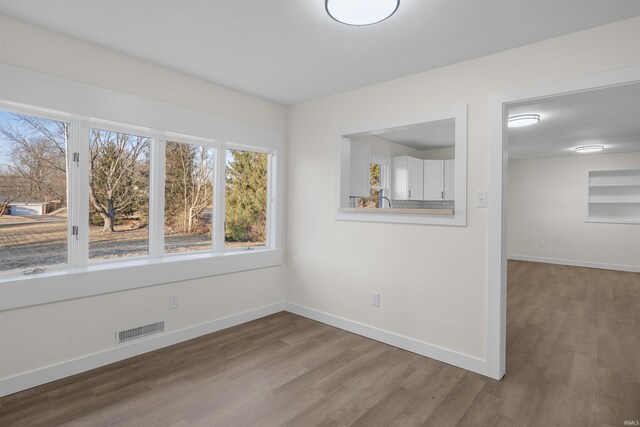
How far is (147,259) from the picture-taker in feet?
9.99

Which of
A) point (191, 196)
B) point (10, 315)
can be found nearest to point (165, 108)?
point (191, 196)

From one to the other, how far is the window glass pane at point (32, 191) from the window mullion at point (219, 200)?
1.30m

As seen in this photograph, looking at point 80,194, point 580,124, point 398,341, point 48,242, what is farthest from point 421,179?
point 48,242

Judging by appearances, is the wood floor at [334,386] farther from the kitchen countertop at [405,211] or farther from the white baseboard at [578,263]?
the white baseboard at [578,263]

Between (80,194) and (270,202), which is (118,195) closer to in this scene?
(80,194)

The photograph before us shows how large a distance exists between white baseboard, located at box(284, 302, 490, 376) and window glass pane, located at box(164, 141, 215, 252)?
4.53ft

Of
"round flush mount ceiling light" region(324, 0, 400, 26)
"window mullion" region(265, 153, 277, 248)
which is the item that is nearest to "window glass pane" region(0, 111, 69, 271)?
"window mullion" region(265, 153, 277, 248)

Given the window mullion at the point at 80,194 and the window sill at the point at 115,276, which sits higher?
the window mullion at the point at 80,194

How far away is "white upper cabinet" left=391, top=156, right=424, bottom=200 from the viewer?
5.80 m

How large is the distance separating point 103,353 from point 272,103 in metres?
2.94

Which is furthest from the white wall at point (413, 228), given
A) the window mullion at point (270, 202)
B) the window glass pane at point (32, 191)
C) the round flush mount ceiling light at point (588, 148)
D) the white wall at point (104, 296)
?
the round flush mount ceiling light at point (588, 148)

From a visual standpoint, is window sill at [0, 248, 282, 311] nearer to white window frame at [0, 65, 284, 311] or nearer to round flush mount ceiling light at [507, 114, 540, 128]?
white window frame at [0, 65, 284, 311]

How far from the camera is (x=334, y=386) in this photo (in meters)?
2.41

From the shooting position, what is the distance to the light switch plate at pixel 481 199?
2605 mm
